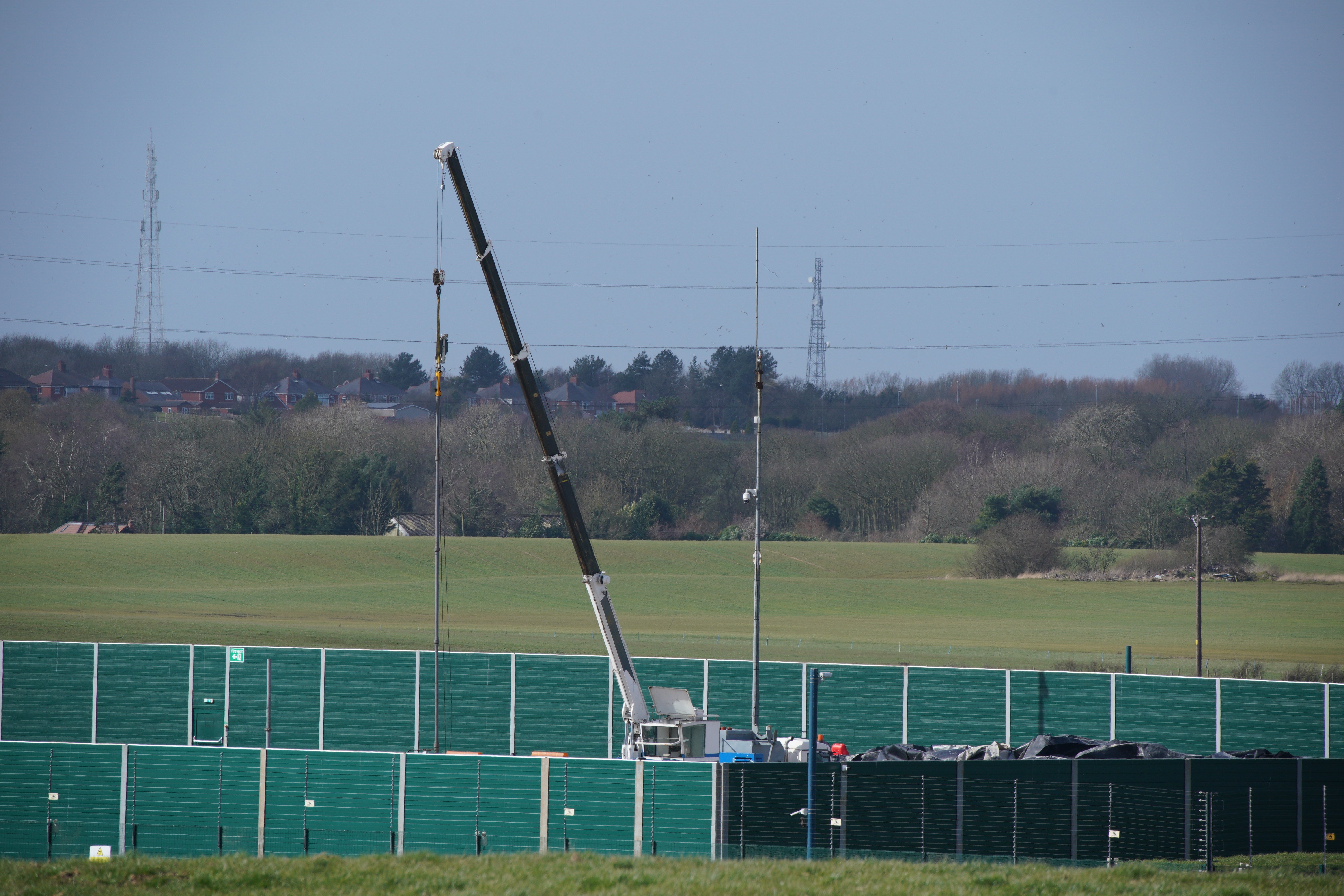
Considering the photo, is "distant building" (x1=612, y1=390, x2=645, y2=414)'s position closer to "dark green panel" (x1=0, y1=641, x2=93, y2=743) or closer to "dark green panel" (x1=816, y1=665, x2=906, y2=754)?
"dark green panel" (x1=0, y1=641, x2=93, y2=743)

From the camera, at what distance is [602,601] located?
2284 centimetres

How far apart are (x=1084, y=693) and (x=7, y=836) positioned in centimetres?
2047

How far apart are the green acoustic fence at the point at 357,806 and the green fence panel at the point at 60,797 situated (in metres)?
0.02

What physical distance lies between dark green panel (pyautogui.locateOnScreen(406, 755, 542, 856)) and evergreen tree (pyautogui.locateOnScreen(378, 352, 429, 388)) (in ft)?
424

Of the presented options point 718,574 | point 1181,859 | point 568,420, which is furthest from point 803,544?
point 1181,859

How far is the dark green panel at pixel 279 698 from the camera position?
30.6 metres

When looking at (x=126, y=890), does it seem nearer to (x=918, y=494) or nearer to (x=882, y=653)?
A: (x=882, y=653)

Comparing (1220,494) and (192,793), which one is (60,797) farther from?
(1220,494)

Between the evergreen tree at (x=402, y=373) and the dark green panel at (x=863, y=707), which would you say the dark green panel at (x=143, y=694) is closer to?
the dark green panel at (x=863, y=707)

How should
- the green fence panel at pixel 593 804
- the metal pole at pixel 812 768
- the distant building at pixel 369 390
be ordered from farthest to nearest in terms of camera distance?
the distant building at pixel 369 390 → the green fence panel at pixel 593 804 → the metal pole at pixel 812 768

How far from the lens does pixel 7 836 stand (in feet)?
64.6

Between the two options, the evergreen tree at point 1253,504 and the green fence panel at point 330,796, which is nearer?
the green fence panel at point 330,796

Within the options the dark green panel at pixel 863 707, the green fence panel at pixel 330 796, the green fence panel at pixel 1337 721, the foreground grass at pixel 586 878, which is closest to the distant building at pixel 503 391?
the dark green panel at pixel 863 707

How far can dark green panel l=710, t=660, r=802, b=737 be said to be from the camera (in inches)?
1159
